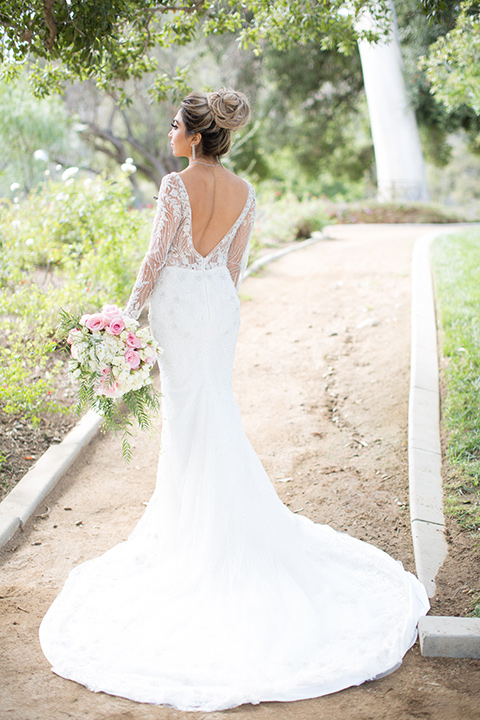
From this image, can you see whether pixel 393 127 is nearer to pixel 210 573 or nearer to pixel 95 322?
pixel 95 322

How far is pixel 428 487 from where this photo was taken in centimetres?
462

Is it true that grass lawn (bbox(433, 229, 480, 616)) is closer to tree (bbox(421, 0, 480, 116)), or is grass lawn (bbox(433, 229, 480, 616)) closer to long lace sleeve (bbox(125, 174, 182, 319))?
long lace sleeve (bbox(125, 174, 182, 319))

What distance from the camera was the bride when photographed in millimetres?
3025

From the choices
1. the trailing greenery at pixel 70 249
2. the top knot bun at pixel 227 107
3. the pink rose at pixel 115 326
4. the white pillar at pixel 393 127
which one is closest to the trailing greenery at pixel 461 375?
the pink rose at pixel 115 326

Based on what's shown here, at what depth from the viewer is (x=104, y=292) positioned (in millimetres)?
7883

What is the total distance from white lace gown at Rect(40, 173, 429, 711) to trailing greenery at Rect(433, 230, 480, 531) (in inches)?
42.7

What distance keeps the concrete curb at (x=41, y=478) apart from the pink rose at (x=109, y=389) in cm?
156

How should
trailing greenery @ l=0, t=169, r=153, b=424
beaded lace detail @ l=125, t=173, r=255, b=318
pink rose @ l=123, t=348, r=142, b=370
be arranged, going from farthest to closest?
trailing greenery @ l=0, t=169, r=153, b=424
beaded lace detail @ l=125, t=173, r=255, b=318
pink rose @ l=123, t=348, r=142, b=370

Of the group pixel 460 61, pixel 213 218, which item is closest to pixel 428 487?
pixel 213 218

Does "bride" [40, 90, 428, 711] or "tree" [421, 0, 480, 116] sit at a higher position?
"tree" [421, 0, 480, 116]

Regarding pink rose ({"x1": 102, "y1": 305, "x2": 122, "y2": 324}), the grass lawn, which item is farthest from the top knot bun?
the grass lawn

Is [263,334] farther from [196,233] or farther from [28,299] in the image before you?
[196,233]

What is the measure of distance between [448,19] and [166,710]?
52.6ft

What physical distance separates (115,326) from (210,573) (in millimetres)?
1369
